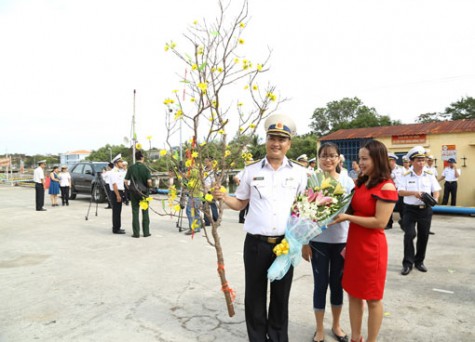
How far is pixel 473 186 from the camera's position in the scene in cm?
1170

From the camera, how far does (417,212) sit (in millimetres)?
5121

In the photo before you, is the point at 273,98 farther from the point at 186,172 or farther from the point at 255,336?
the point at 255,336

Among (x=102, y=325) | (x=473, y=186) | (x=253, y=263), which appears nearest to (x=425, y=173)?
(x=253, y=263)

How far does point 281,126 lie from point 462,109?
1781 inches

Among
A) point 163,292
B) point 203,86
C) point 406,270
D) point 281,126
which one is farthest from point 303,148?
point 281,126

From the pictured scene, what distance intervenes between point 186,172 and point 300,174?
1088 millimetres

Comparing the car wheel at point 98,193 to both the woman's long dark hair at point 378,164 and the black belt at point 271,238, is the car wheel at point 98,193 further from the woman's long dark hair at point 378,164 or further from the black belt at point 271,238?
the woman's long dark hair at point 378,164

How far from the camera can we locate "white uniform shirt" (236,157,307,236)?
280 cm

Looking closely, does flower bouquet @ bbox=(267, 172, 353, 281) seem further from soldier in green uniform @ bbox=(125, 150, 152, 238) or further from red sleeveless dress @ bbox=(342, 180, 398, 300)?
soldier in green uniform @ bbox=(125, 150, 152, 238)

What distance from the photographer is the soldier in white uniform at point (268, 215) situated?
2.81 metres

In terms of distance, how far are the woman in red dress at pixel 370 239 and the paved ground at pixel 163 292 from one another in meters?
0.62

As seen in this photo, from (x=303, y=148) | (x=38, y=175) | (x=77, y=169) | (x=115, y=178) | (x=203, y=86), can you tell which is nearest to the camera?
(x=203, y=86)

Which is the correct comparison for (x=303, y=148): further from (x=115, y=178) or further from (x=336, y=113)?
(x=115, y=178)

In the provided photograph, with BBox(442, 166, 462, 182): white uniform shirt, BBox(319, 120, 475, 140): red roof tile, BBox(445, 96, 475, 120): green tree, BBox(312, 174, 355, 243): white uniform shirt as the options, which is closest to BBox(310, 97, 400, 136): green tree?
BBox(445, 96, 475, 120): green tree
